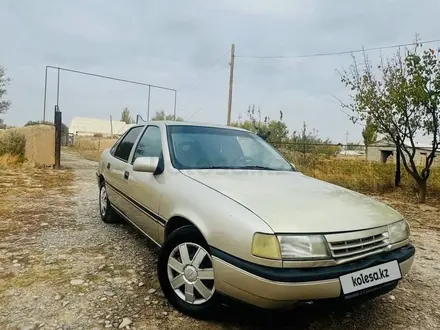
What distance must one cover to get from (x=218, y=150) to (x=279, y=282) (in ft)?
5.29

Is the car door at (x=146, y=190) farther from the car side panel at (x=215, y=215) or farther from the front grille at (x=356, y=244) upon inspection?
the front grille at (x=356, y=244)

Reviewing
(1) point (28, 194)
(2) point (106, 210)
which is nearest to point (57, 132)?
(1) point (28, 194)

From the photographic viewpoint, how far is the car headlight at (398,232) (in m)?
2.12

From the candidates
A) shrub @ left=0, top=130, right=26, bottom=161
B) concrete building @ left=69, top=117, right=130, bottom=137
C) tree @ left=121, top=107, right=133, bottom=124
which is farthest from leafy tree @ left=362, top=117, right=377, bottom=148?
tree @ left=121, top=107, right=133, bottom=124

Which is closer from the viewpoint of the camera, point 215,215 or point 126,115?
point 215,215

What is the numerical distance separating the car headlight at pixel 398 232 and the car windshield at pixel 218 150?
4.01ft

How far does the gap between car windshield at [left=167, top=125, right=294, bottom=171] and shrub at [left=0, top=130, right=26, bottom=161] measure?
10535mm

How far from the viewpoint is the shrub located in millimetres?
11570

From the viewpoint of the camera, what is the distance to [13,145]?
457 inches

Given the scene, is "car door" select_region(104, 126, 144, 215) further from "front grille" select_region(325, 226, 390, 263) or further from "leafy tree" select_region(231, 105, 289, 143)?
"leafy tree" select_region(231, 105, 289, 143)

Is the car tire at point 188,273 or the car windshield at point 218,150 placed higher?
the car windshield at point 218,150

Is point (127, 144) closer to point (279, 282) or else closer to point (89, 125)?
point (279, 282)

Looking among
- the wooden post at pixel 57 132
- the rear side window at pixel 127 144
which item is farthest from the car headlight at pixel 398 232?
the wooden post at pixel 57 132

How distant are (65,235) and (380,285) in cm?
339
